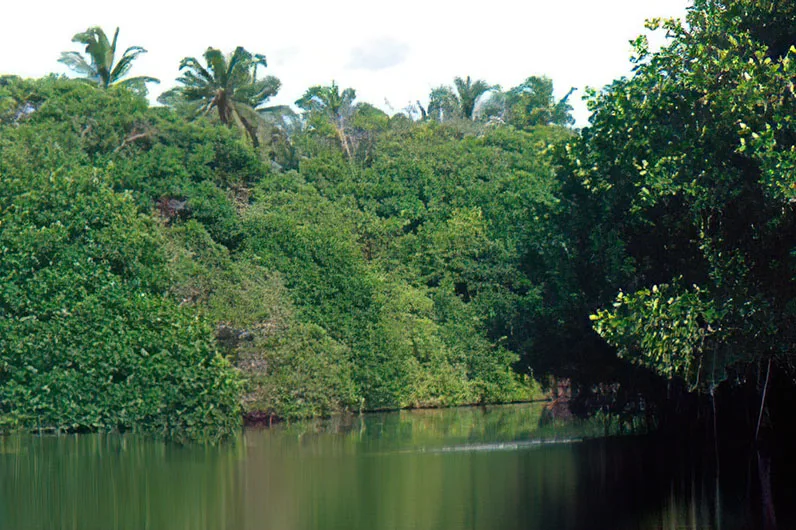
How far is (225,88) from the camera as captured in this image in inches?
2172

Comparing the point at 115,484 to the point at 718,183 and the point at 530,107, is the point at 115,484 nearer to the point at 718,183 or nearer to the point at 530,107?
the point at 718,183

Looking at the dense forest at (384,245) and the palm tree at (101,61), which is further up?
the palm tree at (101,61)

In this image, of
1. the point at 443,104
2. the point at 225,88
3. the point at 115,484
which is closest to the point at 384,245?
the point at 225,88

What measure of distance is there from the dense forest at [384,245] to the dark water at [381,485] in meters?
2.09

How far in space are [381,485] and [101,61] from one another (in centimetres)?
3308

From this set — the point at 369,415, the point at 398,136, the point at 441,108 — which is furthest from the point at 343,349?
the point at 441,108

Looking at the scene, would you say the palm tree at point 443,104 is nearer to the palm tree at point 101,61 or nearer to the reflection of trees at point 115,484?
the palm tree at point 101,61

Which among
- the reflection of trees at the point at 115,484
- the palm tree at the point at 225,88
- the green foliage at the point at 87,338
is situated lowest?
the reflection of trees at the point at 115,484

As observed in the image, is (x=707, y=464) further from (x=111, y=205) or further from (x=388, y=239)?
(x=388, y=239)

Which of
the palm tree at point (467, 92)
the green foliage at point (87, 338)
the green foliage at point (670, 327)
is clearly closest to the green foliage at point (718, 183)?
the green foliage at point (670, 327)

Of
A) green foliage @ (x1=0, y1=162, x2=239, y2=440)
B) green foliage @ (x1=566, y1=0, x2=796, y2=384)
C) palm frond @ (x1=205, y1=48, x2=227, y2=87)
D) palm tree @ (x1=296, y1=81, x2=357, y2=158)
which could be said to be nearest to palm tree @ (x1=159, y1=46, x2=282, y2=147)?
palm frond @ (x1=205, y1=48, x2=227, y2=87)

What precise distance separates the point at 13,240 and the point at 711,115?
894 inches

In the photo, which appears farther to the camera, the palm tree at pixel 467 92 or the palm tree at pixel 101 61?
the palm tree at pixel 467 92

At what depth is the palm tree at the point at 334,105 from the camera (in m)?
66.8
